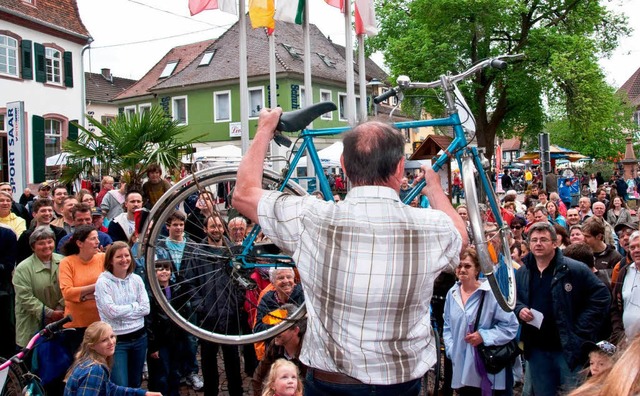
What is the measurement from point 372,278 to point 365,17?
43.7 feet

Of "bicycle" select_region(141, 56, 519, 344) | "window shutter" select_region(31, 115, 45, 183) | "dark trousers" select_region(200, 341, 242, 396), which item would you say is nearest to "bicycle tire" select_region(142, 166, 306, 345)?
"bicycle" select_region(141, 56, 519, 344)

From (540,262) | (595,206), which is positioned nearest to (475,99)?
(595,206)

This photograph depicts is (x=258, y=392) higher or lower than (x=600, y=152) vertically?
lower

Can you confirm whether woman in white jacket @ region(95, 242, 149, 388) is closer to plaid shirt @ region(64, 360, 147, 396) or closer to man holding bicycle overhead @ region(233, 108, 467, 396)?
plaid shirt @ region(64, 360, 147, 396)

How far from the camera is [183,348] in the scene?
20.8ft

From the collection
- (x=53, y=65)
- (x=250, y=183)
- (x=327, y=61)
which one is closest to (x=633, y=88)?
(x=327, y=61)

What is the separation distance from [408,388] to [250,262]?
182 centimetres

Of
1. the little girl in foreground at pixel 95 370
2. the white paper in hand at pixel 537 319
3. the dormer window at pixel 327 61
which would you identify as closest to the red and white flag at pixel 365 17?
the white paper in hand at pixel 537 319

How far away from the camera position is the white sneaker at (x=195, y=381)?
6.81 meters

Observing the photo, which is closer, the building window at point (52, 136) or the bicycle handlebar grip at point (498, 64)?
the bicycle handlebar grip at point (498, 64)

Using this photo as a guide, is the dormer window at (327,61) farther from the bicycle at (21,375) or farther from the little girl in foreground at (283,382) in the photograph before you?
the little girl in foreground at (283,382)

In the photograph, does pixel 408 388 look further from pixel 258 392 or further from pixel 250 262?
pixel 258 392

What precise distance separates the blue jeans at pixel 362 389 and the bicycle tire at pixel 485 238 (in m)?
1.26

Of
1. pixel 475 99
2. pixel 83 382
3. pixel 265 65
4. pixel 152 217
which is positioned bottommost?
pixel 83 382
